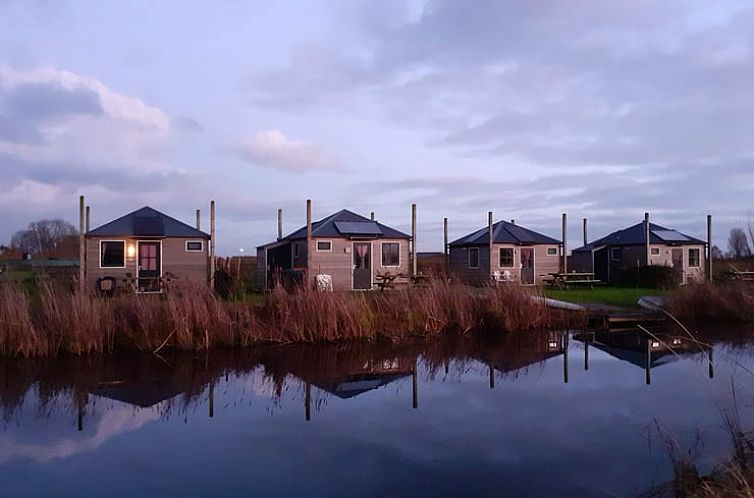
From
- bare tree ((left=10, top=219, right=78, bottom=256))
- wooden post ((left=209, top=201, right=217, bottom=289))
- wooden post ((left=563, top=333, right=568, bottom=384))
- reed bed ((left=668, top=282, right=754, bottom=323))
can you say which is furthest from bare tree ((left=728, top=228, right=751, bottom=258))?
bare tree ((left=10, top=219, right=78, bottom=256))

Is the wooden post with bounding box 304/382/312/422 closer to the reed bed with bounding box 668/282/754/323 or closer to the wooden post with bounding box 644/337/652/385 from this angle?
the wooden post with bounding box 644/337/652/385

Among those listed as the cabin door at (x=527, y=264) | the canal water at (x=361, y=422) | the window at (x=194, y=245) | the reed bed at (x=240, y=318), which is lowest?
the canal water at (x=361, y=422)

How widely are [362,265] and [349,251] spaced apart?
776mm

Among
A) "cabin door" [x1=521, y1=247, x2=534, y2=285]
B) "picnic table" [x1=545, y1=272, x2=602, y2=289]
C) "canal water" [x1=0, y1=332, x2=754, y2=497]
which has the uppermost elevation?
"cabin door" [x1=521, y1=247, x2=534, y2=285]

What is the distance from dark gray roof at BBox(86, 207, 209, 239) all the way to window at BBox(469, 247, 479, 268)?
1165 cm

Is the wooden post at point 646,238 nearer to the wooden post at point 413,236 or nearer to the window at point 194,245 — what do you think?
the wooden post at point 413,236

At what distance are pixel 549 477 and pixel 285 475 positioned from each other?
2.16 metres

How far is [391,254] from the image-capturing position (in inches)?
945

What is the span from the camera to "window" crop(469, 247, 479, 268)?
89.7ft

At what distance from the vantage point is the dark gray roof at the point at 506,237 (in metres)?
26.8

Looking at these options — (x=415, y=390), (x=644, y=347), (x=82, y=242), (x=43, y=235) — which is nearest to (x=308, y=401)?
(x=415, y=390)

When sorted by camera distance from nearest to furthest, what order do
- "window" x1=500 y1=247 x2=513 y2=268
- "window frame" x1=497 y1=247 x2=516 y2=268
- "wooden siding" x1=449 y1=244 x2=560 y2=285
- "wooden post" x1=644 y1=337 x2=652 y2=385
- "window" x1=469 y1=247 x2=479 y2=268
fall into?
"wooden post" x1=644 y1=337 x2=652 y2=385
"wooden siding" x1=449 y1=244 x2=560 y2=285
"window frame" x1=497 y1=247 x2=516 y2=268
"window" x1=500 y1=247 x2=513 y2=268
"window" x1=469 y1=247 x2=479 y2=268

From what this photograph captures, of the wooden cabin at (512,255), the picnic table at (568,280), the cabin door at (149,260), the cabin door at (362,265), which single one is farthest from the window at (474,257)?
the cabin door at (149,260)

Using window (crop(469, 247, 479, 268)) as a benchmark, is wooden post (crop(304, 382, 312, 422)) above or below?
below
